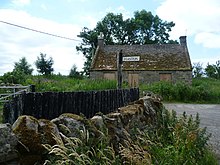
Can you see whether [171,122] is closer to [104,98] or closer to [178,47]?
[104,98]

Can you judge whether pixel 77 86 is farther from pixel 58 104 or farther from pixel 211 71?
pixel 211 71

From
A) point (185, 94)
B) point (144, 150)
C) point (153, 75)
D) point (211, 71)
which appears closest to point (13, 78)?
point (185, 94)

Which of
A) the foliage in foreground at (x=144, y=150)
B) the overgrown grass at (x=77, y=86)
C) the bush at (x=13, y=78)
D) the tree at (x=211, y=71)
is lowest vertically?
the foliage in foreground at (x=144, y=150)

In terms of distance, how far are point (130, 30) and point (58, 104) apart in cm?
4049

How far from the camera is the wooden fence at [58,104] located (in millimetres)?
3471

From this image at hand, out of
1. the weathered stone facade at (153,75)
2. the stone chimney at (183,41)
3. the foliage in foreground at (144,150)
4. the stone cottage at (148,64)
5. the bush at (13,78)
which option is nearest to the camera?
the foliage in foreground at (144,150)

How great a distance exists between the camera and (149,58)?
3042 cm

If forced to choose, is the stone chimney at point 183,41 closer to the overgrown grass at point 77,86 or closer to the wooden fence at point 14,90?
the overgrown grass at point 77,86

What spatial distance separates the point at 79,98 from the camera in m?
4.56

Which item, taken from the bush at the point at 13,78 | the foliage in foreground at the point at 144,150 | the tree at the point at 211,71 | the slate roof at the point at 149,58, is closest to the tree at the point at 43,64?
the slate roof at the point at 149,58

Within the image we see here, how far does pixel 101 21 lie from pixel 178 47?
15.2 meters

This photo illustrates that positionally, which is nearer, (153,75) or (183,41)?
(153,75)

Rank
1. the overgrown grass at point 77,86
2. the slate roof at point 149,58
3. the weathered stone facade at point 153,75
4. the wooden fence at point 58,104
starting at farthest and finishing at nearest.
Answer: the slate roof at point 149,58, the weathered stone facade at point 153,75, the overgrown grass at point 77,86, the wooden fence at point 58,104

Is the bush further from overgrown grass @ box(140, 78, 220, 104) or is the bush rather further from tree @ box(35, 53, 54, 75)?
tree @ box(35, 53, 54, 75)
